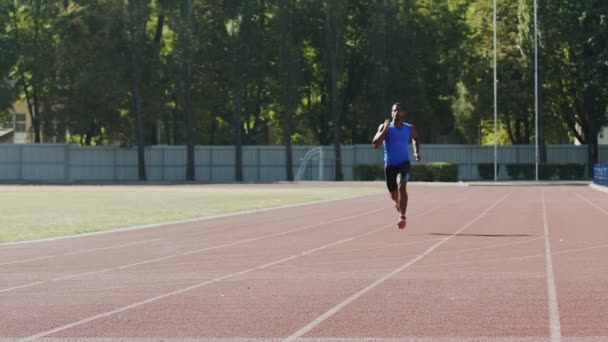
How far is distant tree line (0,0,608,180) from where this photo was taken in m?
76.8

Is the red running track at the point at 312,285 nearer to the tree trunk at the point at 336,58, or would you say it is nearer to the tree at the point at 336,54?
the tree trunk at the point at 336,58

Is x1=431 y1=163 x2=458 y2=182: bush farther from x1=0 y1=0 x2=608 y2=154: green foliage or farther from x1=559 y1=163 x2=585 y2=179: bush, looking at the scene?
x1=0 y1=0 x2=608 y2=154: green foliage

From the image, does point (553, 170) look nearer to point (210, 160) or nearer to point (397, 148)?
point (210, 160)

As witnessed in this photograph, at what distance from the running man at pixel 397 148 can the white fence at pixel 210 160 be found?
56220 millimetres

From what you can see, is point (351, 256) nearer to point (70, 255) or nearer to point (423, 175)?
point (70, 255)

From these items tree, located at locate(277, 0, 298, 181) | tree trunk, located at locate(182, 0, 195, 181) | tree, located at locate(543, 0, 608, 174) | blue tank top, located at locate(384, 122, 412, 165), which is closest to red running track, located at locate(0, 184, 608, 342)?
blue tank top, located at locate(384, 122, 412, 165)

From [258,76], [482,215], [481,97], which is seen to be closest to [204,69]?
[258,76]

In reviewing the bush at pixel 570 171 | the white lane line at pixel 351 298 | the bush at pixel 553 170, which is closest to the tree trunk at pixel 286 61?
the bush at pixel 553 170

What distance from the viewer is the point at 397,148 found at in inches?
821

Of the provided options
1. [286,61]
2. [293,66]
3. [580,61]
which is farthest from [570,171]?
[286,61]

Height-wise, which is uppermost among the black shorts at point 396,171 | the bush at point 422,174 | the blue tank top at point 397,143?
Answer: the blue tank top at point 397,143

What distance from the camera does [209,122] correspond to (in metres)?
88.2

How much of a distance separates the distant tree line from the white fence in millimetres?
1556

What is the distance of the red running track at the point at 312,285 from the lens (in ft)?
30.8
